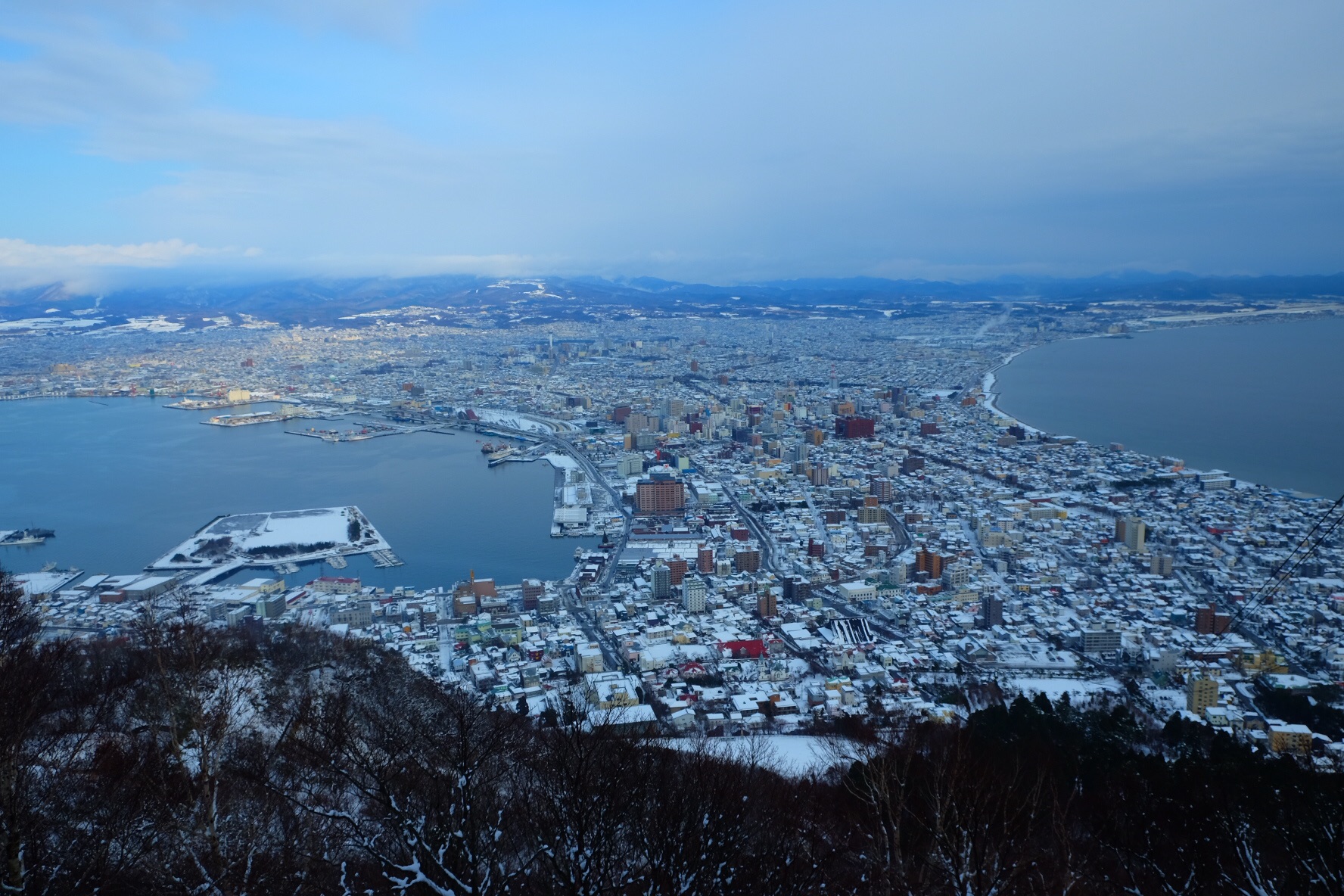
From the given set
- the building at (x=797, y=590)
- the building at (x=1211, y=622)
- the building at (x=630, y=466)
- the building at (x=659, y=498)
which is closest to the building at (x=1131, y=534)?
the building at (x=1211, y=622)

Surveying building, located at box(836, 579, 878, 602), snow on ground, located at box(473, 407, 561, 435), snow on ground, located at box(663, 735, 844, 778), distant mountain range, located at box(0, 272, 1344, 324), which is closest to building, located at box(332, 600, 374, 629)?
snow on ground, located at box(663, 735, 844, 778)

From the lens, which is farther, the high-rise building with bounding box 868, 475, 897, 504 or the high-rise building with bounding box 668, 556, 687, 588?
the high-rise building with bounding box 868, 475, 897, 504

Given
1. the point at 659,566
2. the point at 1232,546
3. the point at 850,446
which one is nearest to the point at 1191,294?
the point at 850,446

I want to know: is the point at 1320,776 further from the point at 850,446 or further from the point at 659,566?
the point at 850,446

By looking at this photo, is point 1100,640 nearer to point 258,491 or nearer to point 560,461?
point 560,461

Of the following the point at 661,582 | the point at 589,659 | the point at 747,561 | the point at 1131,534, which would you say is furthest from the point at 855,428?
the point at 589,659

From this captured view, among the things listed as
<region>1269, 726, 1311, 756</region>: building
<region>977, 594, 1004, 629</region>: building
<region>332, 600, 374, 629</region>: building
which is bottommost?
<region>332, 600, 374, 629</region>: building

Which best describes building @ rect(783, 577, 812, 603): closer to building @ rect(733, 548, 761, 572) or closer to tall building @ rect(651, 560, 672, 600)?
building @ rect(733, 548, 761, 572)
